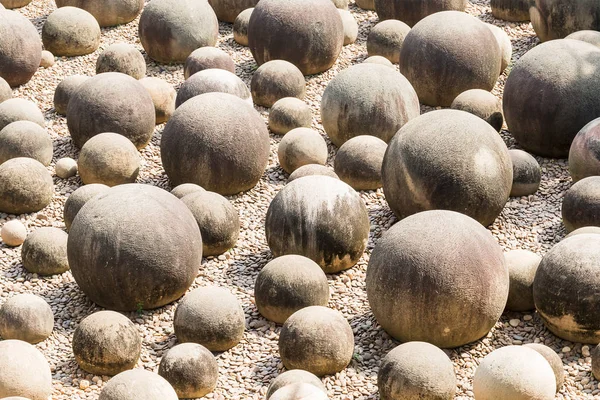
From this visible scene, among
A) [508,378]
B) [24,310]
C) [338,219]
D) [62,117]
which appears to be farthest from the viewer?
[62,117]

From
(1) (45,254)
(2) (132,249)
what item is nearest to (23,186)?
(1) (45,254)

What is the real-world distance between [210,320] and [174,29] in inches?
291

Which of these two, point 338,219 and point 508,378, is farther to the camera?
point 338,219

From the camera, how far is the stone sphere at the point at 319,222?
37.2ft

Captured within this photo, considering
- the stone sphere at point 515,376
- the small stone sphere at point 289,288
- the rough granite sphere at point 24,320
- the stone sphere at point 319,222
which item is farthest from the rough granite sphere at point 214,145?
the stone sphere at point 515,376

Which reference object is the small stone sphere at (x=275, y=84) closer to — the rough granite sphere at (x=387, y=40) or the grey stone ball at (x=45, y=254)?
the rough granite sphere at (x=387, y=40)

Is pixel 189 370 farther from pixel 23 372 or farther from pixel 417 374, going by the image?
pixel 417 374

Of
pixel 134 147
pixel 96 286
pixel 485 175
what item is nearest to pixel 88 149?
pixel 134 147

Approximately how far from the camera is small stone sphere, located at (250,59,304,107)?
15.1 metres

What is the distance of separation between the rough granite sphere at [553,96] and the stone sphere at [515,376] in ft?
16.3

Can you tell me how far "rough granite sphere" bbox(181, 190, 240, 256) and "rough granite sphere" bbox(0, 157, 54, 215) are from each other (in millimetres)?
1959

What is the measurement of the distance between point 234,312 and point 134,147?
396 cm

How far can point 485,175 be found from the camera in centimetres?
1182

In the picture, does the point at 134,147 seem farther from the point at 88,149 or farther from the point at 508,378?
the point at 508,378
